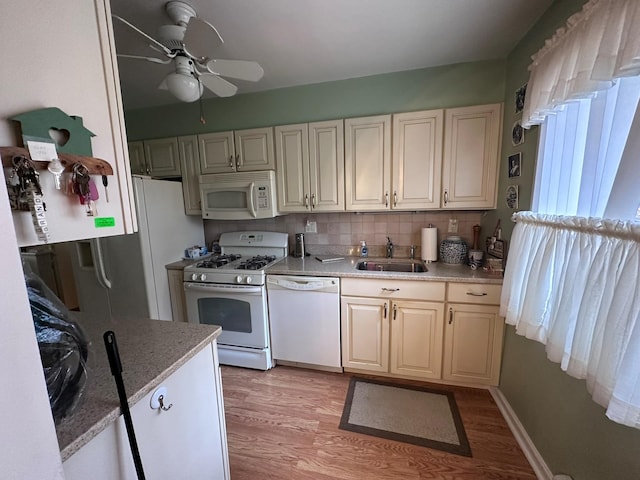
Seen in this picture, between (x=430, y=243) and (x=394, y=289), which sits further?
(x=430, y=243)

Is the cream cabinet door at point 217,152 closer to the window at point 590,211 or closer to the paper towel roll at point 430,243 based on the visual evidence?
the paper towel roll at point 430,243

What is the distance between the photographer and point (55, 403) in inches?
26.2

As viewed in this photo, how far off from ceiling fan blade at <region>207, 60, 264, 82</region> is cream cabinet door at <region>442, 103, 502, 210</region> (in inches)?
59.6

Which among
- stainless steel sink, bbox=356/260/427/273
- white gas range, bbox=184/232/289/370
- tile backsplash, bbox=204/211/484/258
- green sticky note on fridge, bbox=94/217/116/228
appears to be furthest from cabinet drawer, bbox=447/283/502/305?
green sticky note on fridge, bbox=94/217/116/228

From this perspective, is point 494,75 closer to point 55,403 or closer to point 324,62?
point 324,62

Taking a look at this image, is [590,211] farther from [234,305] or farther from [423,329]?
[234,305]

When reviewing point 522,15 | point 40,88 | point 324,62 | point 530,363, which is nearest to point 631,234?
point 530,363

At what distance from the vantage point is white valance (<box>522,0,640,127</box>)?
879mm

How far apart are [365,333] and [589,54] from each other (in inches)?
79.2

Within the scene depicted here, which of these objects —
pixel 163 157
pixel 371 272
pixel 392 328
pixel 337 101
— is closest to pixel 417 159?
pixel 337 101

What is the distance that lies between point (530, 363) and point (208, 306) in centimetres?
244

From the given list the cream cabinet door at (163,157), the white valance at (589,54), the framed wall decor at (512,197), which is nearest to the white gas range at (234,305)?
the cream cabinet door at (163,157)

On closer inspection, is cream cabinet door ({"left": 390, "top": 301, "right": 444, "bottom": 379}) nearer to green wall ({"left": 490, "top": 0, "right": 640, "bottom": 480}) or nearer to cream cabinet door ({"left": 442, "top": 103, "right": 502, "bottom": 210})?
green wall ({"left": 490, "top": 0, "right": 640, "bottom": 480})

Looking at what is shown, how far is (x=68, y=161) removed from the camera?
0.65m
